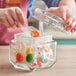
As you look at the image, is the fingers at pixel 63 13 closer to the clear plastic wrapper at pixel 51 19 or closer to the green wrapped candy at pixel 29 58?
the clear plastic wrapper at pixel 51 19

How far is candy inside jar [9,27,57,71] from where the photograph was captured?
2.19 ft

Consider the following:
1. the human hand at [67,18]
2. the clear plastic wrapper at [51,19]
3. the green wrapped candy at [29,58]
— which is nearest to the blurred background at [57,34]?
the human hand at [67,18]

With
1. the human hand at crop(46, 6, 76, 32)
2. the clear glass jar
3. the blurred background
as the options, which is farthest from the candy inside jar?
the blurred background

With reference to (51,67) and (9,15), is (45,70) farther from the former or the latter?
(9,15)

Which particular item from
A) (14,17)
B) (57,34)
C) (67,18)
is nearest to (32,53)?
(14,17)

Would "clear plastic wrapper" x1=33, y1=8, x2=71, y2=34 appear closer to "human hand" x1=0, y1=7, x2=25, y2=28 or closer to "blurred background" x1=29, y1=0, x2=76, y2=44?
"human hand" x1=0, y1=7, x2=25, y2=28

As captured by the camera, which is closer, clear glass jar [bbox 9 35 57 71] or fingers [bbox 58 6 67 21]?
clear glass jar [bbox 9 35 57 71]

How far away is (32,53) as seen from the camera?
0.67 metres

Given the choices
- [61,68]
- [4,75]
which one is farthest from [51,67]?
[4,75]

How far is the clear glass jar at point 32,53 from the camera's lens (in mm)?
667

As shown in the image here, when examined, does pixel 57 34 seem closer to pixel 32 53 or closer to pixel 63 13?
pixel 63 13

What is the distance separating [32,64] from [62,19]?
0.21 m

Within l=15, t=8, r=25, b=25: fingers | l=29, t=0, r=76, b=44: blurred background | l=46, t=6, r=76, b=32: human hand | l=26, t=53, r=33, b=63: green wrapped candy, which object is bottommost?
l=29, t=0, r=76, b=44: blurred background

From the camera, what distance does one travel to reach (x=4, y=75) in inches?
25.5
